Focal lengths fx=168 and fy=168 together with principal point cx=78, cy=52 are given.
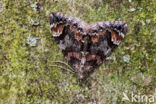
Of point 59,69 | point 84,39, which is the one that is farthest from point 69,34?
point 59,69

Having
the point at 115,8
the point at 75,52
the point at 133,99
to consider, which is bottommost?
the point at 133,99

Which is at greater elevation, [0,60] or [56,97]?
[0,60]

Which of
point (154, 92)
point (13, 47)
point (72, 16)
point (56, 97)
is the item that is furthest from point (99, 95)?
point (13, 47)

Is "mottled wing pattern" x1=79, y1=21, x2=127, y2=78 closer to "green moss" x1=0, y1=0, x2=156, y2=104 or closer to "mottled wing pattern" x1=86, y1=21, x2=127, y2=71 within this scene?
"mottled wing pattern" x1=86, y1=21, x2=127, y2=71

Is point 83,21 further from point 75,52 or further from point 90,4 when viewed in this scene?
point 75,52

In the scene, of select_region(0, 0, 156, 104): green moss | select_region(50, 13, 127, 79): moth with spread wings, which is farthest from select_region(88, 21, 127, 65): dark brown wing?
select_region(0, 0, 156, 104): green moss
